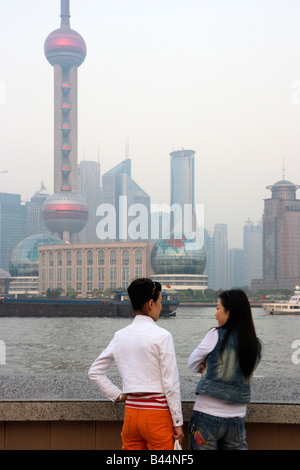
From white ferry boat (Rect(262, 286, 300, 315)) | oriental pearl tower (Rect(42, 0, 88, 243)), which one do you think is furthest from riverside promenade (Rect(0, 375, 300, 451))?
oriental pearl tower (Rect(42, 0, 88, 243))

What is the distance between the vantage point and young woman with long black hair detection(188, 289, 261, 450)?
3883 mm

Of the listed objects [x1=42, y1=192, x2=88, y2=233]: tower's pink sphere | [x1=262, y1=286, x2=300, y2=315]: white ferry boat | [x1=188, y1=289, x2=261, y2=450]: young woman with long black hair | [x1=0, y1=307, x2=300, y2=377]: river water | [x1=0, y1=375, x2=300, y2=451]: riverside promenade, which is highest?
[x1=42, y1=192, x2=88, y2=233]: tower's pink sphere

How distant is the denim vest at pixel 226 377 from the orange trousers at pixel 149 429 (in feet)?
1.00

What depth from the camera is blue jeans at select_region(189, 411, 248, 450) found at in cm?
387

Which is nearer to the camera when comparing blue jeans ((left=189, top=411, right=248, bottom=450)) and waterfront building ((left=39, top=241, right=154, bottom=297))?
blue jeans ((left=189, top=411, right=248, bottom=450))

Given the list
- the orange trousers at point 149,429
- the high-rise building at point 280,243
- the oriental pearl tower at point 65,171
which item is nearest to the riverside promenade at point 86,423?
the orange trousers at point 149,429

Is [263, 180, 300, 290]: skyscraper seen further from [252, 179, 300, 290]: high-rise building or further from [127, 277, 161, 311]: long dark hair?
[127, 277, 161, 311]: long dark hair

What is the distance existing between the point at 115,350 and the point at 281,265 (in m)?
178

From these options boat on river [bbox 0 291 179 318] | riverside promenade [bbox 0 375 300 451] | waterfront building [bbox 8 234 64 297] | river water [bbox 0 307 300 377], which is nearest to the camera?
riverside promenade [bbox 0 375 300 451]

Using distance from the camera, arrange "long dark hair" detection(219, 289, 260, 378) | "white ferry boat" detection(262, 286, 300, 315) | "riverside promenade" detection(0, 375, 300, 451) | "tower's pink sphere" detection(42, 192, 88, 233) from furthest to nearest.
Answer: "tower's pink sphere" detection(42, 192, 88, 233), "white ferry boat" detection(262, 286, 300, 315), "riverside promenade" detection(0, 375, 300, 451), "long dark hair" detection(219, 289, 260, 378)

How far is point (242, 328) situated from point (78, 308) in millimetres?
82929

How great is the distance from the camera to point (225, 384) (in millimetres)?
3889

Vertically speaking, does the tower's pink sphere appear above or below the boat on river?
above
